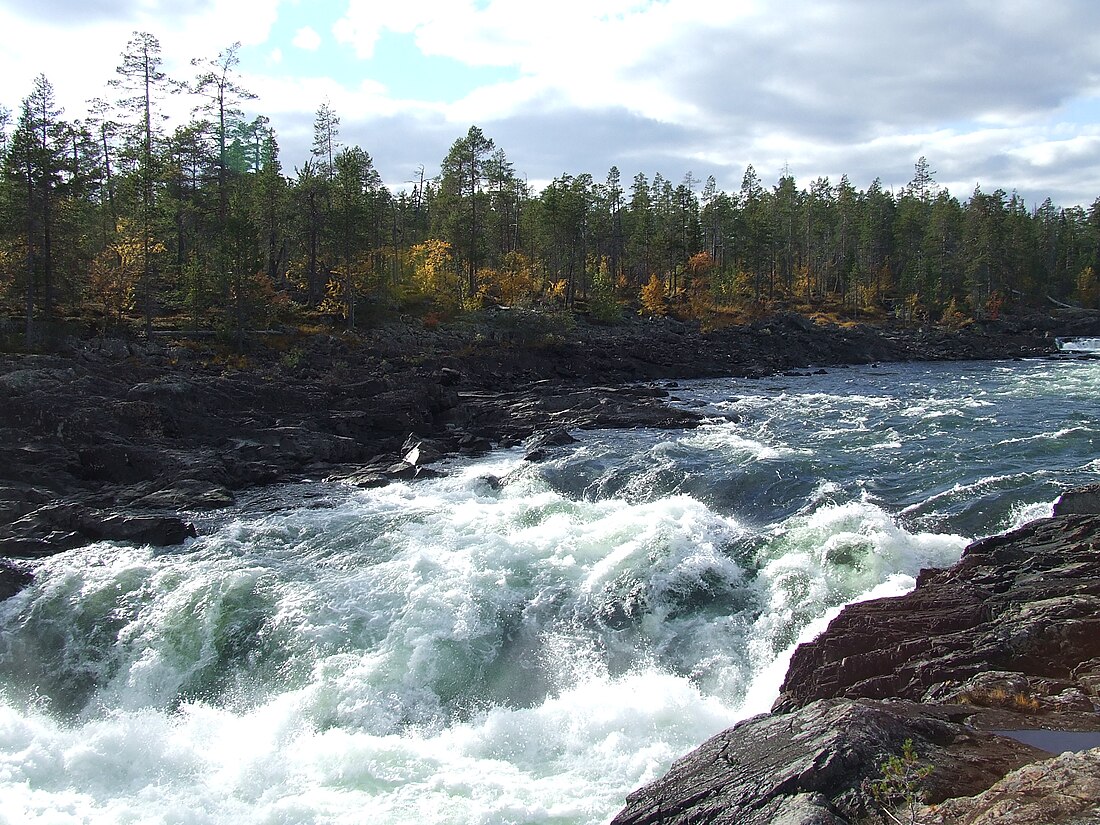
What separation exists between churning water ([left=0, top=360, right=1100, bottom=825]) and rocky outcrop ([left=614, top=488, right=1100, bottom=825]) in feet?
6.57

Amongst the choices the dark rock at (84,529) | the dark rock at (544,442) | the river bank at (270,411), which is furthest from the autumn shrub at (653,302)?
the dark rock at (84,529)

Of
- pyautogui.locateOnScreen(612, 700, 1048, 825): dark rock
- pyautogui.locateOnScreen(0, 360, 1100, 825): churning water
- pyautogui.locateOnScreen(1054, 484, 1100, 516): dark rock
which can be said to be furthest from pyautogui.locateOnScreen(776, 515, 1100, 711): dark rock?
pyautogui.locateOnScreen(1054, 484, 1100, 516): dark rock

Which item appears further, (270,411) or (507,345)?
(507,345)

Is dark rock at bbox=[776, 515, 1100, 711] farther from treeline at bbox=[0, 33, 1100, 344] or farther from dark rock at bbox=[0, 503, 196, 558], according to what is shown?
treeline at bbox=[0, 33, 1100, 344]

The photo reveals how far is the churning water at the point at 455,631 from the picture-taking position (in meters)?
11.1

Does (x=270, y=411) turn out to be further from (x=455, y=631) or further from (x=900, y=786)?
(x=900, y=786)

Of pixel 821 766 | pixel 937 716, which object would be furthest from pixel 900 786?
pixel 937 716

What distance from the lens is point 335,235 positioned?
49.4 m

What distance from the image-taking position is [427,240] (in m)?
68.9

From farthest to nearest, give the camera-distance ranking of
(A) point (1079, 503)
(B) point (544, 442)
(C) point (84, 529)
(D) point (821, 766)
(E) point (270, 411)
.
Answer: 1. (E) point (270, 411)
2. (B) point (544, 442)
3. (C) point (84, 529)
4. (A) point (1079, 503)
5. (D) point (821, 766)

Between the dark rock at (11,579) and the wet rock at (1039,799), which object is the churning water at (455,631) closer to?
the dark rock at (11,579)

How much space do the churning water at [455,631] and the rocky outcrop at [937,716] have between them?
6.57ft

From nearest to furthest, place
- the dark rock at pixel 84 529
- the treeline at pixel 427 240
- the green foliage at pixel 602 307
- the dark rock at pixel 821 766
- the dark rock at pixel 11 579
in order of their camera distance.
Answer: the dark rock at pixel 821 766 < the dark rock at pixel 11 579 < the dark rock at pixel 84 529 < the treeline at pixel 427 240 < the green foliage at pixel 602 307

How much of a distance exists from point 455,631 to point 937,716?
359 inches
